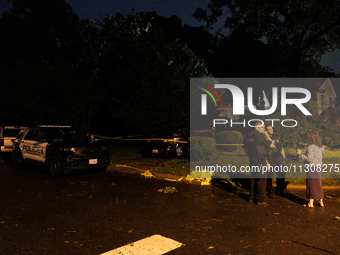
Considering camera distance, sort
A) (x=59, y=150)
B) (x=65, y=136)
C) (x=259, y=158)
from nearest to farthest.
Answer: (x=259, y=158), (x=59, y=150), (x=65, y=136)

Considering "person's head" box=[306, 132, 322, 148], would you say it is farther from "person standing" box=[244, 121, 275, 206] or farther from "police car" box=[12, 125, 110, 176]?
"police car" box=[12, 125, 110, 176]

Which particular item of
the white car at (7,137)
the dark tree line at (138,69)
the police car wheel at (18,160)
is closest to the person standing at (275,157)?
the police car wheel at (18,160)

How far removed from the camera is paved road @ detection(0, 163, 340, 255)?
479 cm

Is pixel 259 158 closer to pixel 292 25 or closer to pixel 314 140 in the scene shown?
pixel 314 140

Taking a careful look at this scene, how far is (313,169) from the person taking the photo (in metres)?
6.95

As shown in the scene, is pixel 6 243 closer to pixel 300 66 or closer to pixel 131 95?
pixel 131 95

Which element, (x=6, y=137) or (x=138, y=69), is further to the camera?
(x=138, y=69)

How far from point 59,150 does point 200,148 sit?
513 centimetres

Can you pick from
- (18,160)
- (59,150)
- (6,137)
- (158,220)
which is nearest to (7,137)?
(6,137)

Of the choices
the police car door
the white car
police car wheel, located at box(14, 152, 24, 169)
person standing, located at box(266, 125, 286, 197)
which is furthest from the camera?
the white car

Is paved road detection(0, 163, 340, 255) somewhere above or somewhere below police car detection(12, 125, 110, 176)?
below

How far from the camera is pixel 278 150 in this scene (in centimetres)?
788

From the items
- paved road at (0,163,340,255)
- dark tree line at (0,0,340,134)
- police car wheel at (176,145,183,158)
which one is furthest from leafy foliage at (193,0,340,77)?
paved road at (0,163,340,255)

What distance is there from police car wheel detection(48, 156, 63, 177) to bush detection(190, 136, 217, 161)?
4.80 metres
